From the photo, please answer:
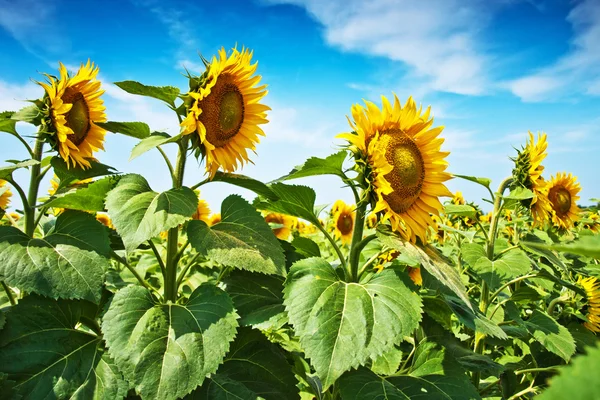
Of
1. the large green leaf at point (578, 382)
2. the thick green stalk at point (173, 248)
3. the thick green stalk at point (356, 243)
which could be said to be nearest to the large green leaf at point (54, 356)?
the thick green stalk at point (173, 248)

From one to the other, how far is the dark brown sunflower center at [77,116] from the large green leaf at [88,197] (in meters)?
0.46

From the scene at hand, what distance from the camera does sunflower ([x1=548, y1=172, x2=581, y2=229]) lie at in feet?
13.4

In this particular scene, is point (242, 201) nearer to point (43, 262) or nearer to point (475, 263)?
point (43, 262)

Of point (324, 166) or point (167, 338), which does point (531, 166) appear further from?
point (167, 338)

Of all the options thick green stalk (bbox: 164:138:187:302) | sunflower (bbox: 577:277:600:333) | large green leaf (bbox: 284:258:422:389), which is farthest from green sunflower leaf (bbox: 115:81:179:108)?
sunflower (bbox: 577:277:600:333)

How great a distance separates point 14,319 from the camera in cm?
182

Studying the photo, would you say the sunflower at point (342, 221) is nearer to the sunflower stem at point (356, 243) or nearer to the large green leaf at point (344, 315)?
the sunflower stem at point (356, 243)

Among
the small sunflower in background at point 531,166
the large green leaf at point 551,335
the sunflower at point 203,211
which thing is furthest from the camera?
the sunflower at point 203,211

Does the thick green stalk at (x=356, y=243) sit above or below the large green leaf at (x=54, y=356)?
above

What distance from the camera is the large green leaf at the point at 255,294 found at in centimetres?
191

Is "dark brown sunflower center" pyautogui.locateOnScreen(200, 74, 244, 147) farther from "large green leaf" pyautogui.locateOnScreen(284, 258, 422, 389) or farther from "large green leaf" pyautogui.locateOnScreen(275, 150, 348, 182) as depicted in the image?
"large green leaf" pyautogui.locateOnScreen(284, 258, 422, 389)

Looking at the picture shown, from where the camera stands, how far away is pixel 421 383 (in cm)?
185

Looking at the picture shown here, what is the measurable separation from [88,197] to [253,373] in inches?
37.7

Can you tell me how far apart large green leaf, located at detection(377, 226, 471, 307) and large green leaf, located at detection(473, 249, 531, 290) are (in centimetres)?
96
